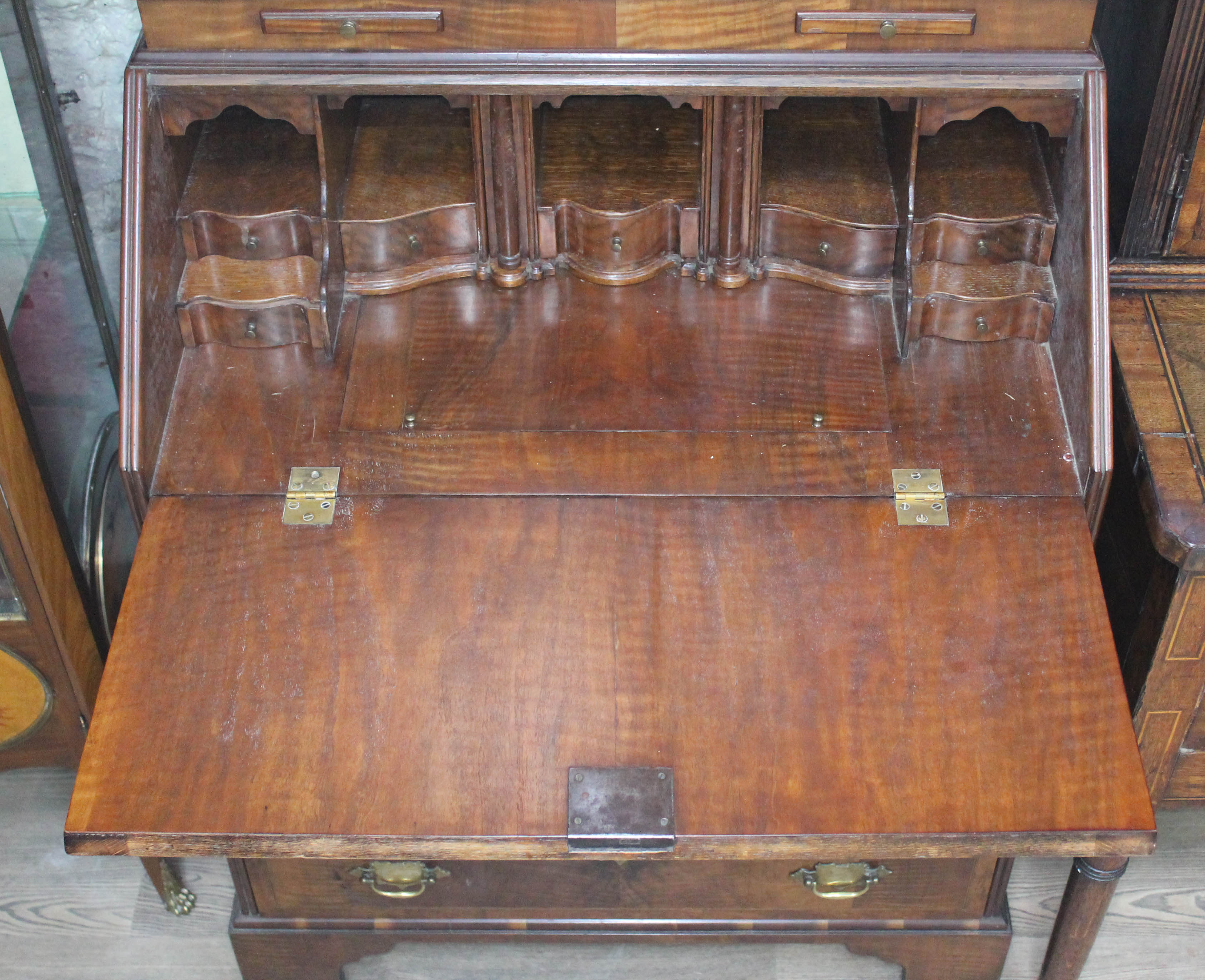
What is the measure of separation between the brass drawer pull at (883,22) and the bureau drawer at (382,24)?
26cm

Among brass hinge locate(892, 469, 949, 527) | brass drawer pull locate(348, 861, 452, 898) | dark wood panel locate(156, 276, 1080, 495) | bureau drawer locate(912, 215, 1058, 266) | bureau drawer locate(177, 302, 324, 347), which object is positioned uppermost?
bureau drawer locate(912, 215, 1058, 266)

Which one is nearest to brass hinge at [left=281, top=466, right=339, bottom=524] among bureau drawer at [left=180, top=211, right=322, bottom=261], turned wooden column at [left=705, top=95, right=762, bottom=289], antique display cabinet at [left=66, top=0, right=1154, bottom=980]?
antique display cabinet at [left=66, top=0, right=1154, bottom=980]

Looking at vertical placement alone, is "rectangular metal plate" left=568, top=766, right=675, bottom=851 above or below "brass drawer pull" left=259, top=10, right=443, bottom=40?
below

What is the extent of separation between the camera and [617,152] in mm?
2240

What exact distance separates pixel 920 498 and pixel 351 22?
101 cm

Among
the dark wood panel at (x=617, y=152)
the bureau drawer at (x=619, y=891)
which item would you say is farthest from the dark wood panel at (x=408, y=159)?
the bureau drawer at (x=619, y=891)

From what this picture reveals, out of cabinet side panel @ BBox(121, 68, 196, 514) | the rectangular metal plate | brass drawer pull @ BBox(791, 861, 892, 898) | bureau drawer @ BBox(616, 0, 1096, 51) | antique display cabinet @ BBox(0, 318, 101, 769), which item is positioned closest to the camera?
the rectangular metal plate

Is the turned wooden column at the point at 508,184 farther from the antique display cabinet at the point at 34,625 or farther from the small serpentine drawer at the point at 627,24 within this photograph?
the antique display cabinet at the point at 34,625

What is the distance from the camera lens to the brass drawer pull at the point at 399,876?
2.10m

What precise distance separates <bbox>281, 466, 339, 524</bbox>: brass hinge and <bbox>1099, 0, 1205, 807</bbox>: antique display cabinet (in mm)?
1195

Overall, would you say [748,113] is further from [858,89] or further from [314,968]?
[314,968]

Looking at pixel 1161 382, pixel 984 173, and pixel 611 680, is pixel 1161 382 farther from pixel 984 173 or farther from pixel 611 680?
pixel 611 680

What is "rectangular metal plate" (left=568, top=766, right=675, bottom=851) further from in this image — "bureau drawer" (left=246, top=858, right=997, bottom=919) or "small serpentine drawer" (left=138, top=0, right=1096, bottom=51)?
"small serpentine drawer" (left=138, top=0, right=1096, bottom=51)

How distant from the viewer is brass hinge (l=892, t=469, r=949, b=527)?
200 cm
